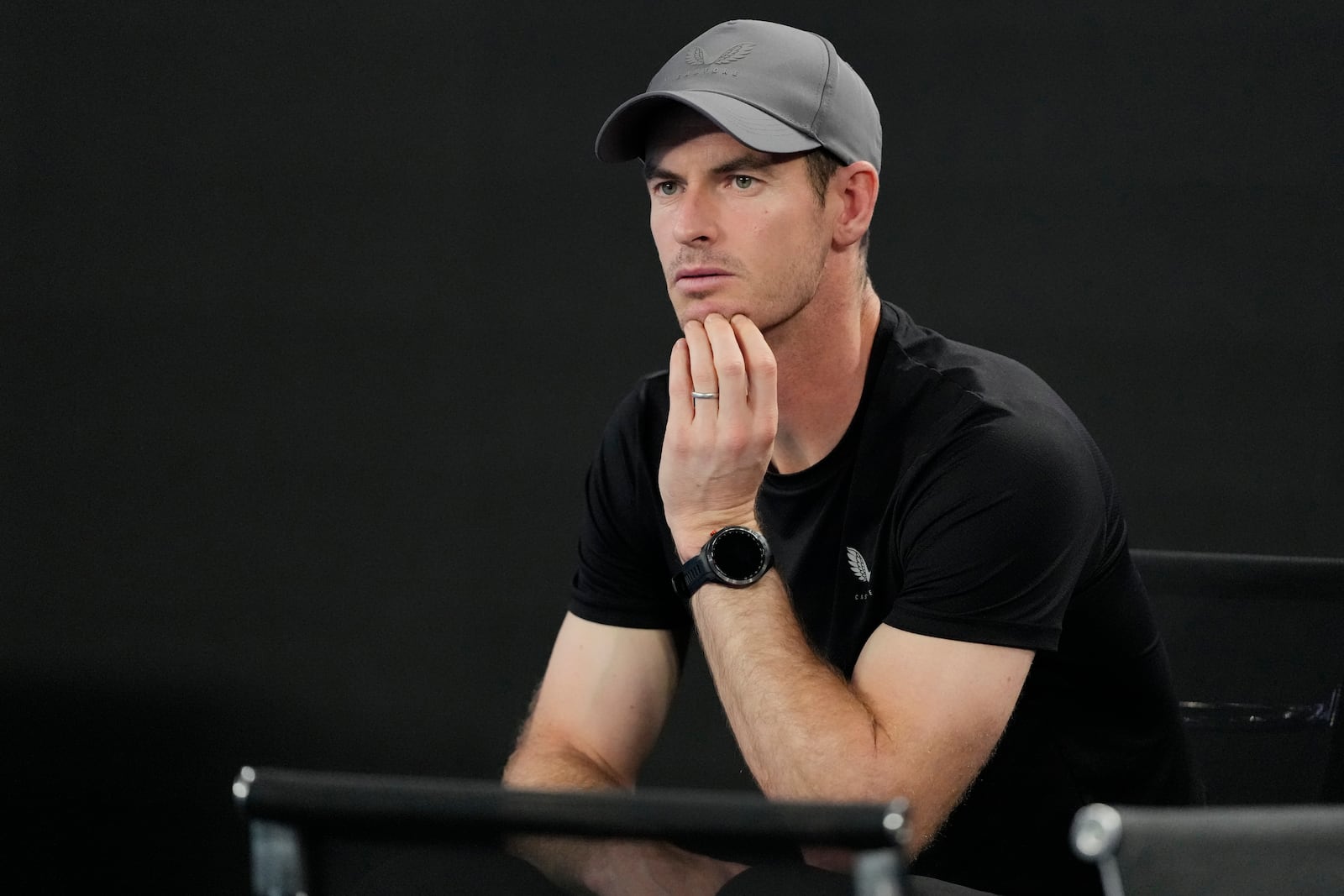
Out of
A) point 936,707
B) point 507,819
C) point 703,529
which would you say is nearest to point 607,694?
point 703,529

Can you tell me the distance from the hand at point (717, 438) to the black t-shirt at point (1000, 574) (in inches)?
4.9

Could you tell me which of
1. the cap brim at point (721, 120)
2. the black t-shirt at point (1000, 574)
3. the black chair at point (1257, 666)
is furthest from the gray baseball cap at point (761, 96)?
the black chair at point (1257, 666)

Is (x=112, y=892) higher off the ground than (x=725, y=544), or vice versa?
(x=725, y=544)

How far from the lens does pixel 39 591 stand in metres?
2.86

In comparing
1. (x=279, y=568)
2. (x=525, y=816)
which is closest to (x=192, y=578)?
(x=279, y=568)

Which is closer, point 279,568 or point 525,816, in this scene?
point 525,816

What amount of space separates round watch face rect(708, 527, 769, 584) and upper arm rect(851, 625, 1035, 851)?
17cm

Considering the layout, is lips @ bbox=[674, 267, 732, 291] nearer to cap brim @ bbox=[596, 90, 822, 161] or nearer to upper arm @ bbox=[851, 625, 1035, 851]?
cap brim @ bbox=[596, 90, 822, 161]

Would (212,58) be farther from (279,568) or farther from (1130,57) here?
(1130,57)

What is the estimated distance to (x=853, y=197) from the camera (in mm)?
1792

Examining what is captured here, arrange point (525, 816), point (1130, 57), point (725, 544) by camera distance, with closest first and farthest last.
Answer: point (525, 816) → point (725, 544) → point (1130, 57)

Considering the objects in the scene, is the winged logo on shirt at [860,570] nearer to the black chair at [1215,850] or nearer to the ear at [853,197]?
the ear at [853,197]

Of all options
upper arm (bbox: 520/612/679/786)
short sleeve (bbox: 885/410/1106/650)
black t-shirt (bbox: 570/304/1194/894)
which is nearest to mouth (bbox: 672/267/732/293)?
black t-shirt (bbox: 570/304/1194/894)

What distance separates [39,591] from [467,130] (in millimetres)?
1256
